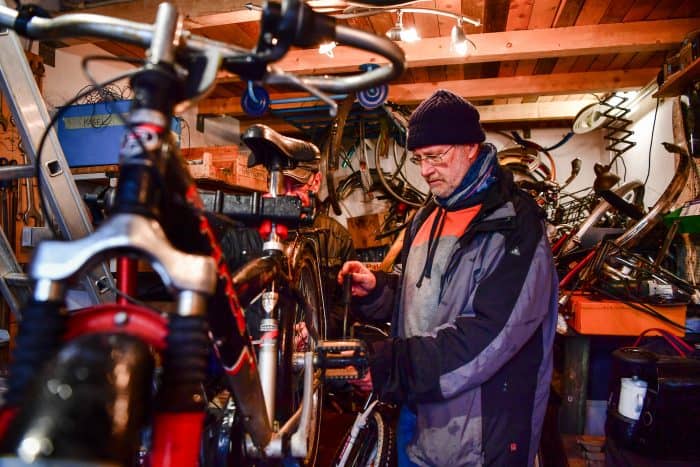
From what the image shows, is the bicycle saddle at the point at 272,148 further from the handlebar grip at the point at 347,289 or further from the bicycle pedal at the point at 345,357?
the bicycle pedal at the point at 345,357

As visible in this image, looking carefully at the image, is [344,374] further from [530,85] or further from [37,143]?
[530,85]

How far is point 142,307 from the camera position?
63 cm

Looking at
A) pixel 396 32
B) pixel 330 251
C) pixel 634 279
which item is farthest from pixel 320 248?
pixel 634 279

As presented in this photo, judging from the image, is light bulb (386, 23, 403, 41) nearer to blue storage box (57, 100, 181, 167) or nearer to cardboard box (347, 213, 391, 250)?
blue storage box (57, 100, 181, 167)

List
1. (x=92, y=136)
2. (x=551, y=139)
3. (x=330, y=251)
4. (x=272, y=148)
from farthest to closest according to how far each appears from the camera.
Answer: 1. (x=551, y=139)
2. (x=330, y=251)
3. (x=92, y=136)
4. (x=272, y=148)

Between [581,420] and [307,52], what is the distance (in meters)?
3.53

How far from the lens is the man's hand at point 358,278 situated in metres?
1.79

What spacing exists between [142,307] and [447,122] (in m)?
1.29

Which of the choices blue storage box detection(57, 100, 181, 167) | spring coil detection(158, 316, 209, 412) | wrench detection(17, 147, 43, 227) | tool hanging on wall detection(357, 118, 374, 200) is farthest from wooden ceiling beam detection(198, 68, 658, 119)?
spring coil detection(158, 316, 209, 412)

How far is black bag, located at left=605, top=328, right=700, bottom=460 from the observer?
2.04m

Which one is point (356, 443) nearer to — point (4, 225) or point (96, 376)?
point (96, 376)

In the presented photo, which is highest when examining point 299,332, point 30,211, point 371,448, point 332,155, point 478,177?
point 332,155

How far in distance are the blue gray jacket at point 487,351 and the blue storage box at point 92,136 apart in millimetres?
2006

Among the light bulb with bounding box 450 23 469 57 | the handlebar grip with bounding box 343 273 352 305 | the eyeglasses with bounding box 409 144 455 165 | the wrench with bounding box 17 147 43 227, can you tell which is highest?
the light bulb with bounding box 450 23 469 57
